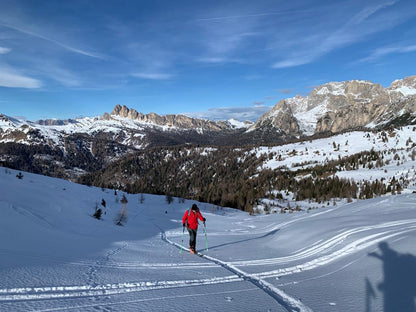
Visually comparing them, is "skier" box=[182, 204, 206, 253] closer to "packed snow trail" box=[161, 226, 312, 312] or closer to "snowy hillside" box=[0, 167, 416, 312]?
"snowy hillside" box=[0, 167, 416, 312]

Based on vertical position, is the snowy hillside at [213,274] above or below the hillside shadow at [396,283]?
below

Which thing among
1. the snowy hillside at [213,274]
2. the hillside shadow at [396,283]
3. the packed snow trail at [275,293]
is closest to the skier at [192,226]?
the snowy hillside at [213,274]

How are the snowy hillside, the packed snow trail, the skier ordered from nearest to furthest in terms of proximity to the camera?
the snowy hillside, the packed snow trail, the skier

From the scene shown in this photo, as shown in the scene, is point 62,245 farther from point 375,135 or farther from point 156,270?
point 375,135

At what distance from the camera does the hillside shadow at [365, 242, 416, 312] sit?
19.1 ft

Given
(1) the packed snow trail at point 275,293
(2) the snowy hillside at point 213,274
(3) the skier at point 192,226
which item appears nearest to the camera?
(2) the snowy hillside at point 213,274

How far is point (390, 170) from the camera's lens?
8081 cm

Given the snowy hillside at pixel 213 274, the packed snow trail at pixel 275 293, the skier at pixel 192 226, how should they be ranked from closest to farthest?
the snowy hillside at pixel 213 274 → the packed snow trail at pixel 275 293 → the skier at pixel 192 226

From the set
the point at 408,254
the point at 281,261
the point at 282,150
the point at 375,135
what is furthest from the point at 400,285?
the point at 282,150

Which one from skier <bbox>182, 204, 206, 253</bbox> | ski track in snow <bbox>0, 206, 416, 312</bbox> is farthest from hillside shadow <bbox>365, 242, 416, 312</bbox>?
skier <bbox>182, 204, 206, 253</bbox>

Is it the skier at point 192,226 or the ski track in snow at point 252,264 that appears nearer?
the ski track in snow at point 252,264

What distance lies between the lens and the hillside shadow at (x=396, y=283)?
19.1 feet

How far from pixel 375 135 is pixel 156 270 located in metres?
174

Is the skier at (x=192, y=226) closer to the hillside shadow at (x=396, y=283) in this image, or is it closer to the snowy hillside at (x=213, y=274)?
the snowy hillside at (x=213, y=274)
